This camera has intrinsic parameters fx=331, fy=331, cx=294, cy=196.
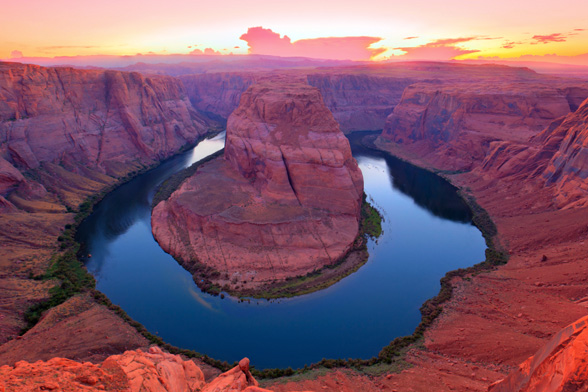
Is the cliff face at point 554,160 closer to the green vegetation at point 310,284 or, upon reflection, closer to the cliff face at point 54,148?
the green vegetation at point 310,284

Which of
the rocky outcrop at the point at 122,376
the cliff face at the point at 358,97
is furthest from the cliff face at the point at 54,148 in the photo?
the cliff face at the point at 358,97

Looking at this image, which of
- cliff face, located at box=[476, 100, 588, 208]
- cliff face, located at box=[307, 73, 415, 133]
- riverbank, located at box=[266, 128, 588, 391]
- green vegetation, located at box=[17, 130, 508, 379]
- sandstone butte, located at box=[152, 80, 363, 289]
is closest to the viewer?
riverbank, located at box=[266, 128, 588, 391]

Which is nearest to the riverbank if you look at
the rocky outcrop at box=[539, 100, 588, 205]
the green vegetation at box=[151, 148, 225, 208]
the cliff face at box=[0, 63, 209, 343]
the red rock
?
the rocky outcrop at box=[539, 100, 588, 205]

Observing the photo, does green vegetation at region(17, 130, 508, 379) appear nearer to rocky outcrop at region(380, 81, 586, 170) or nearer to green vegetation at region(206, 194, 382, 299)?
green vegetation at region(206, 194, 382, 299)

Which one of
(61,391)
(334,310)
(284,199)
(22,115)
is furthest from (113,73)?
(61,391)

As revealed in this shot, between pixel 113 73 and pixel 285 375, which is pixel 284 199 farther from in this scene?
pixel 113 73
